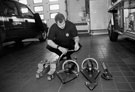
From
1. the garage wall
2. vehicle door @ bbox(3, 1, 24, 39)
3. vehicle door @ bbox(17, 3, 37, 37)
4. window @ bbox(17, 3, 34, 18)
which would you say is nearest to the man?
vehicle door @ bbox(3, 1, 24, 39)

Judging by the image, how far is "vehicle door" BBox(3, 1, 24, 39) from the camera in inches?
121

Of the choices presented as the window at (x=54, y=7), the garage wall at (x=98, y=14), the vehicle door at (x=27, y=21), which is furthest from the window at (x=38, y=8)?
the garage wall at (x=98, y=14)

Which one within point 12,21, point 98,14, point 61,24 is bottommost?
point 61,24

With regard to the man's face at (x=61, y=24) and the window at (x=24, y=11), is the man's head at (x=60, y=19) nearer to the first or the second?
the man's face at (x=61, y=24)

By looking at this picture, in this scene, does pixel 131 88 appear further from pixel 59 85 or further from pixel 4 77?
pixel 4 77

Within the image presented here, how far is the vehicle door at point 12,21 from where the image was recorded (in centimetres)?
308

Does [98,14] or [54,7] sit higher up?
[54,7]

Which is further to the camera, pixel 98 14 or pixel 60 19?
pixel 98 14

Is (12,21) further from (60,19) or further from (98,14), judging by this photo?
(98,14)

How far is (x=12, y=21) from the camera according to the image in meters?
3.25

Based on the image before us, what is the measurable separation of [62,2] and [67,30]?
4.27 m

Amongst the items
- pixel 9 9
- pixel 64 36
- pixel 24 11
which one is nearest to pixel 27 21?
pixel 24 11

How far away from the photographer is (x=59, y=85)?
1.64 metres

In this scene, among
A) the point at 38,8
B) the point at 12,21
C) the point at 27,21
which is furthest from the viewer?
the point at 38,8
